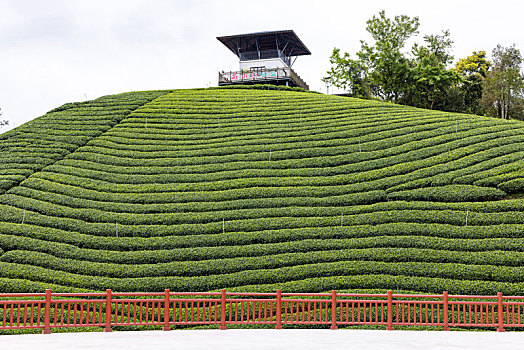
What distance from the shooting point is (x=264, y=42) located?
4428cm

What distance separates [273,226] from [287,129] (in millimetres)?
10171

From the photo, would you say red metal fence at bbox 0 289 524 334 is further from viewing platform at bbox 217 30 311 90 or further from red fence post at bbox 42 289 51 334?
viewing platform at bbox 217 30 311 90

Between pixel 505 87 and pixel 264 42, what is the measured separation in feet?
66.4

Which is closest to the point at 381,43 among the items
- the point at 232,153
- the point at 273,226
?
the point at 232,153

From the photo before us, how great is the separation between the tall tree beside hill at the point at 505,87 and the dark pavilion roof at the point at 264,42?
53.2 ft

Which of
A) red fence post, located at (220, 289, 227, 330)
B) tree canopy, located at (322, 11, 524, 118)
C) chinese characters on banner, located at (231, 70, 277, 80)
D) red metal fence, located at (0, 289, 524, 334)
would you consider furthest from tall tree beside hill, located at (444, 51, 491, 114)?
red fence post, located at (220, 289, 227, 330)

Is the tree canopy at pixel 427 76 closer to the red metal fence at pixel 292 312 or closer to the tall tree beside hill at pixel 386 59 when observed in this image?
the tall tree beside hill at pixel 386 59

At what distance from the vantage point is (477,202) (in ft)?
60.5

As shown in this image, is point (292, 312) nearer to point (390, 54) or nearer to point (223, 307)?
point (223, 307)

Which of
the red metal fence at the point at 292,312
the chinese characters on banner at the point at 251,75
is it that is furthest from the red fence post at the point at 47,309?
the chinese characters on banner at the point at 251,75

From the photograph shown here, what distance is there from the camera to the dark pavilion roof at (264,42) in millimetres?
42969

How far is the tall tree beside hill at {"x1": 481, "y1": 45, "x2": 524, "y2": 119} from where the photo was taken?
3928 cm

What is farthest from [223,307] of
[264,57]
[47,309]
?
[264,57]

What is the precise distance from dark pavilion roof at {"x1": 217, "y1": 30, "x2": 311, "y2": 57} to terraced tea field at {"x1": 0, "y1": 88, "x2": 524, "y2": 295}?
1534cm
